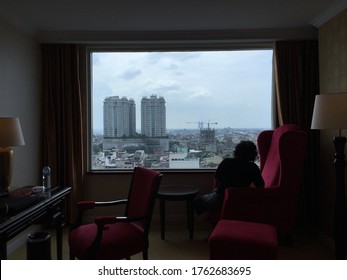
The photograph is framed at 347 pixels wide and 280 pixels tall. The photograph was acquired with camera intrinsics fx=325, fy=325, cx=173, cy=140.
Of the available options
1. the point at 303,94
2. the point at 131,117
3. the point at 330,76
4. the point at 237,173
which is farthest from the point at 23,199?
the point at 303,94

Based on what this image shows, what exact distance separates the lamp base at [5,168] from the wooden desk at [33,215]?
4.7 inches

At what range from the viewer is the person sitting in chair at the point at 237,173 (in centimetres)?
312

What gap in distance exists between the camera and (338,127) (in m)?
2.43

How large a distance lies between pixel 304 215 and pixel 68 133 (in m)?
3.08

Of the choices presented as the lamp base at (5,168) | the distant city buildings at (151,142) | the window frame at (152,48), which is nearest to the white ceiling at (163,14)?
the window frame at (152,48)

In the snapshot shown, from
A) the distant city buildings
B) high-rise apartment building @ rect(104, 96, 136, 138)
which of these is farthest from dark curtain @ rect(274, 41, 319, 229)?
high-rise apartment building @ rect(104, 96, 136, 138)

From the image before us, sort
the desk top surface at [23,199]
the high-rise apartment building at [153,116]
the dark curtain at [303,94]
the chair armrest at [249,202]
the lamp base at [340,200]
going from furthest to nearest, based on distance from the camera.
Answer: the high-rise apartment building at [153,116] < the dark curtain at [303,94] < the chair armrest at [249,202] < the lamp base at [340,200] < the desk top surface at [23,199]

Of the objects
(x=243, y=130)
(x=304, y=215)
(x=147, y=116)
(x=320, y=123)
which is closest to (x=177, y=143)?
(x=147, y=116)

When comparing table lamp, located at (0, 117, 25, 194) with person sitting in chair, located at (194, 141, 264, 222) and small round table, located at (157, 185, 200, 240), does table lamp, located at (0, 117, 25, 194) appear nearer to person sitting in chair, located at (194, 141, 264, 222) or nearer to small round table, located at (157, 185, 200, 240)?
small round table, located at (157, 185, 200, 240)

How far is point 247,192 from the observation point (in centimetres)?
304

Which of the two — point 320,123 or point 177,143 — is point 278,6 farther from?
point 177,143

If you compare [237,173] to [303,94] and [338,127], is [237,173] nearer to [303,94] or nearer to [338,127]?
[338,127]

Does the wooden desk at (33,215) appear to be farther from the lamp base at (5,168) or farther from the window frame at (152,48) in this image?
the window frame at (152,48)

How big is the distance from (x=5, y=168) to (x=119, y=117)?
196 cm
